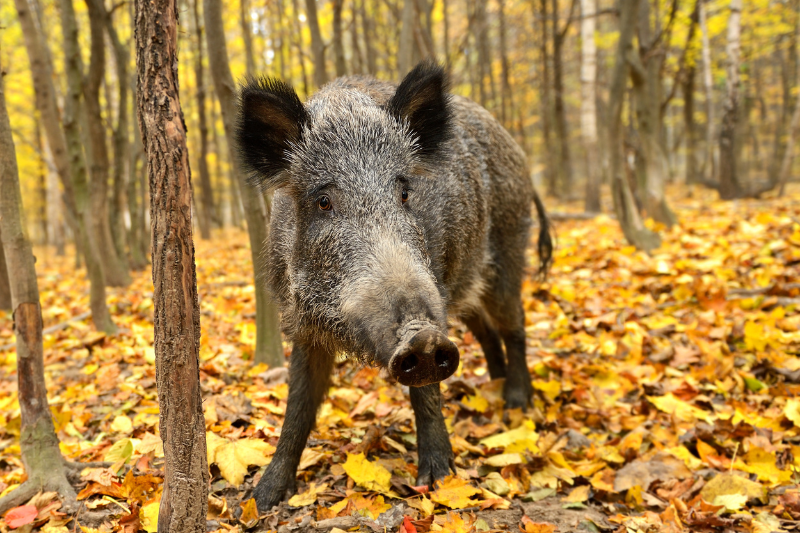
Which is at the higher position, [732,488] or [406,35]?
[406,35]

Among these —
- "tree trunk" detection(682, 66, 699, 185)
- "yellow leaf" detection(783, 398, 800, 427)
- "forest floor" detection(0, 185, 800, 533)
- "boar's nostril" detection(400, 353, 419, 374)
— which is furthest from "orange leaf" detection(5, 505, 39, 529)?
"tree trunk" detection(682, 66, 699, 185)

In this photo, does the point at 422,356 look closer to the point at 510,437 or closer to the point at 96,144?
the point at 510,437

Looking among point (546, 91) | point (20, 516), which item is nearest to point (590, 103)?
point (546, 91)

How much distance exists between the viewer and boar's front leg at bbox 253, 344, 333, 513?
3.03 meters

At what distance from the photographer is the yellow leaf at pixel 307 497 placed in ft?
9.53

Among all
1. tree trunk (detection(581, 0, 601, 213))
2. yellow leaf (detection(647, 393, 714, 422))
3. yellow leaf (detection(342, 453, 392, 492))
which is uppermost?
tree trunk (detection(581, 0, 601, 213))

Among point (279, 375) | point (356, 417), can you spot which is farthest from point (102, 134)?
point (356, 417)

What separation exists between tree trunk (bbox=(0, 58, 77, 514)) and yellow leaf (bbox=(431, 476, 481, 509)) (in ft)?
5.82

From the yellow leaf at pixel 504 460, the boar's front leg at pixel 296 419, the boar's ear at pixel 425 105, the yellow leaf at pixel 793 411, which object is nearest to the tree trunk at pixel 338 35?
the boar's ear at pixel 425 105

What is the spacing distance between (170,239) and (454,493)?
6.22 ft

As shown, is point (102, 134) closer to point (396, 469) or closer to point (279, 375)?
point (279, 375)

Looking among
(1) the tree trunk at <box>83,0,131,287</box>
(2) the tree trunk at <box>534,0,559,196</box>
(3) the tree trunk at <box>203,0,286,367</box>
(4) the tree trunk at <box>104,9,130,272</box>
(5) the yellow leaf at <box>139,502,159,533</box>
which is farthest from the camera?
(2) the tree trunk at <box>534,0,559,196</box>

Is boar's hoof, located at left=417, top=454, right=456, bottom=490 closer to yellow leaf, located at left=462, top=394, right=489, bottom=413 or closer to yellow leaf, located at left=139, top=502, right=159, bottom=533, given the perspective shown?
yellow leaf, located at left=462, top=394, right=489, bottom=413

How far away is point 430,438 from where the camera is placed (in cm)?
319
